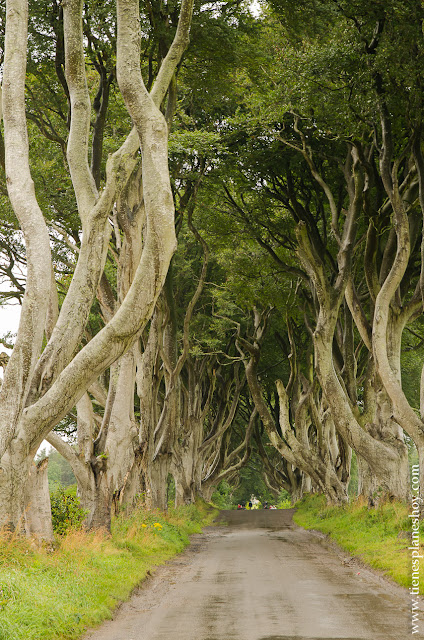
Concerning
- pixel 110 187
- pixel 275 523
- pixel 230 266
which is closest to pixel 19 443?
pixel 110 187

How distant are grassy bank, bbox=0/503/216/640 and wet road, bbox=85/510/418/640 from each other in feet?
0.88

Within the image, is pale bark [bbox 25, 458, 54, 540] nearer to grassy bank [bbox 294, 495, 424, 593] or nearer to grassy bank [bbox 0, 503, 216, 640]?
grassy bank [bbox 0, 503, 216, 640]

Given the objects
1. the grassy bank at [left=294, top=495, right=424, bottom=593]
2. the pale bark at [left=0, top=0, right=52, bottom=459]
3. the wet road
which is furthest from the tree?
the grassy bank at [left=294, top=495, right=424, bottom=593]

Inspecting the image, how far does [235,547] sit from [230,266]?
9.93 meters

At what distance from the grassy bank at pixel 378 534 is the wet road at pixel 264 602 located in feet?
0.99

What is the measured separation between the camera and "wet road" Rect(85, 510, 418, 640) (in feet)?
22.7

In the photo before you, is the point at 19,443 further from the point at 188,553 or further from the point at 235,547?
the point at 235,547

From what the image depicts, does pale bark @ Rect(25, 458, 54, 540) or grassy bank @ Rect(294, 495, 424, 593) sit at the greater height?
pale bark @ Rect(25, 458, 54, 540)

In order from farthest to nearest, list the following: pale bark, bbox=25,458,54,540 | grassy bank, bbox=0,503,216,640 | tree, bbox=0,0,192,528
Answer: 1. pale bark, bbox=25,458,54,540
2. tree, bbox=0,0,192,528
3. grassy bank, bbox=0,503,216,640

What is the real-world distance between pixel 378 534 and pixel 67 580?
329 inches

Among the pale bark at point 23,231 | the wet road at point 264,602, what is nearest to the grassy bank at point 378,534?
the wet road at point 264,602

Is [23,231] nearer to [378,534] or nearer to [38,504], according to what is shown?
[38,504]

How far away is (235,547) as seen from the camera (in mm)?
17594

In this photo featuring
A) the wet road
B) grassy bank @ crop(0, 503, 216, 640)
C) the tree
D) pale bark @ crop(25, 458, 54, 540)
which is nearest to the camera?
grassy bank @ crop(0, 503, 216, 640)
